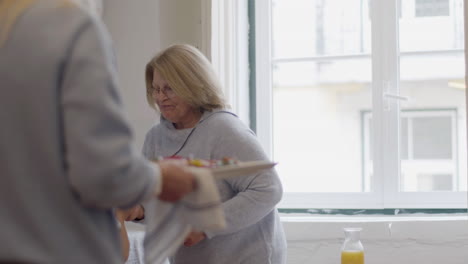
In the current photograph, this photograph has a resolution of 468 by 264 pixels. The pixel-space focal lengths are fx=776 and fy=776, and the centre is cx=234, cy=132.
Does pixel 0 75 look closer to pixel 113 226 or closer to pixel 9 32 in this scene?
pixel 9 32

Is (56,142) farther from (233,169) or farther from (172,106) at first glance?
(172,106)

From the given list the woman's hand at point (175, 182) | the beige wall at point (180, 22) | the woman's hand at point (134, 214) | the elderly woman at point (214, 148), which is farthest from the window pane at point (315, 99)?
the woman's hand at point (175, 182)

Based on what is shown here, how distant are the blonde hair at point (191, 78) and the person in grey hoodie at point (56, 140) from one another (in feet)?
3.67

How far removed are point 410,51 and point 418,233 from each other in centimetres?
81

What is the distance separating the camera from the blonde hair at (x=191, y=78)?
2.30m

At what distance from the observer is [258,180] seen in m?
2.19

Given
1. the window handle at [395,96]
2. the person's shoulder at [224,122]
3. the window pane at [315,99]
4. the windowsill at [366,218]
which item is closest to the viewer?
the person's shoulder at [224,122]

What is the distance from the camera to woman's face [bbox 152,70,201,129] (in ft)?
7.63

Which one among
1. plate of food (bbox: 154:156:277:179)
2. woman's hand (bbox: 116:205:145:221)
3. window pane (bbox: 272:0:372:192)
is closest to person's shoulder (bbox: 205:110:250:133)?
woman's hand (bbox: 116:205:145:221)

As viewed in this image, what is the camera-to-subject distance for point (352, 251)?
8.22 ft

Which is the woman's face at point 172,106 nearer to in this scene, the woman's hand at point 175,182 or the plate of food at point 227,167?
the plate of food at point 227,167

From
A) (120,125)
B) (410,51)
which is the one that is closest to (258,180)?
(120,125)

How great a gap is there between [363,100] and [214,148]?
1.48 m

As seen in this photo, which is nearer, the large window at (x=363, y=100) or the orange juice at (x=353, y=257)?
the orange juice at (x=353, y=257)
